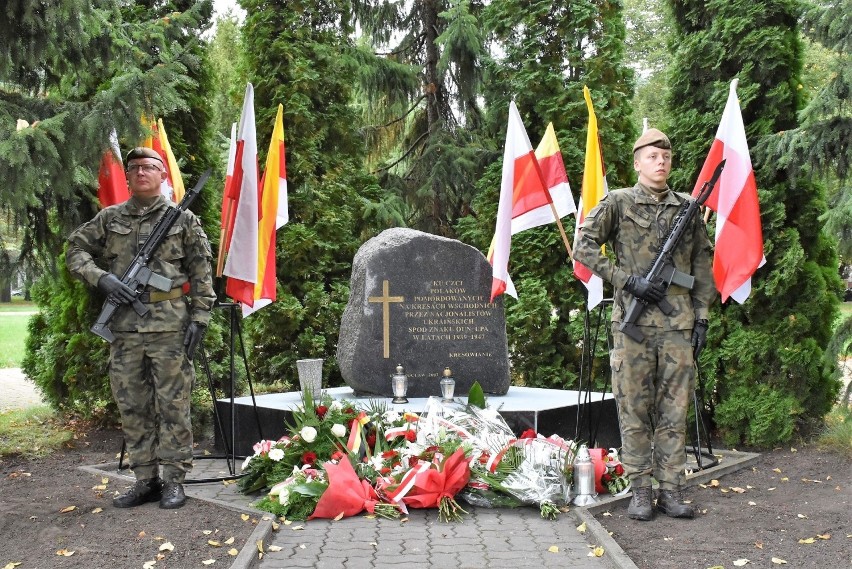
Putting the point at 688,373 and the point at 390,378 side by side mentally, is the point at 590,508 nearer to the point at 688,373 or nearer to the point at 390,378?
the point at 688,373

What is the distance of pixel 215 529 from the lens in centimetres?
452

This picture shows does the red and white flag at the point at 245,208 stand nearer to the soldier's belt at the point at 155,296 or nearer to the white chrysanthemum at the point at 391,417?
the soldier's belt at the point at 155,296

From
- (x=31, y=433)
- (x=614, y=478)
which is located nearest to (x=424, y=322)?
(x=614, y=478)

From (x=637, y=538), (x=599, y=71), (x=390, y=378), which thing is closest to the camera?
(x=637, y=538)

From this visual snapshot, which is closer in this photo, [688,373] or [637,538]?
[637,538]

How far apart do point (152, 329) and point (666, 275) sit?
9.67 feet

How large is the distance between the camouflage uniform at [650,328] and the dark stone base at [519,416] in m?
1.22

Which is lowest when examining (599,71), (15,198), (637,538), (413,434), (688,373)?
(637,538)

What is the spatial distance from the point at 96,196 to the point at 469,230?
5.03 metres

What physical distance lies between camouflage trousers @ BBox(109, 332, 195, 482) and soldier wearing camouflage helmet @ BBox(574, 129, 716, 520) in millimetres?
2450

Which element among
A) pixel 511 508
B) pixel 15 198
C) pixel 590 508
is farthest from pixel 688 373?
pixel 15 198

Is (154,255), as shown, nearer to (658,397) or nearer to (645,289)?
(645,289)

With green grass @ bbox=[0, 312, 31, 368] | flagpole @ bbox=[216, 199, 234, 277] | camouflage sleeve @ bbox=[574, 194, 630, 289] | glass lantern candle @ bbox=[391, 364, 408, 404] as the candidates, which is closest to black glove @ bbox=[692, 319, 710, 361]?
camouflage sleeve @ bbox=[574, 194, 630, 289]

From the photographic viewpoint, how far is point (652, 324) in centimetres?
477
